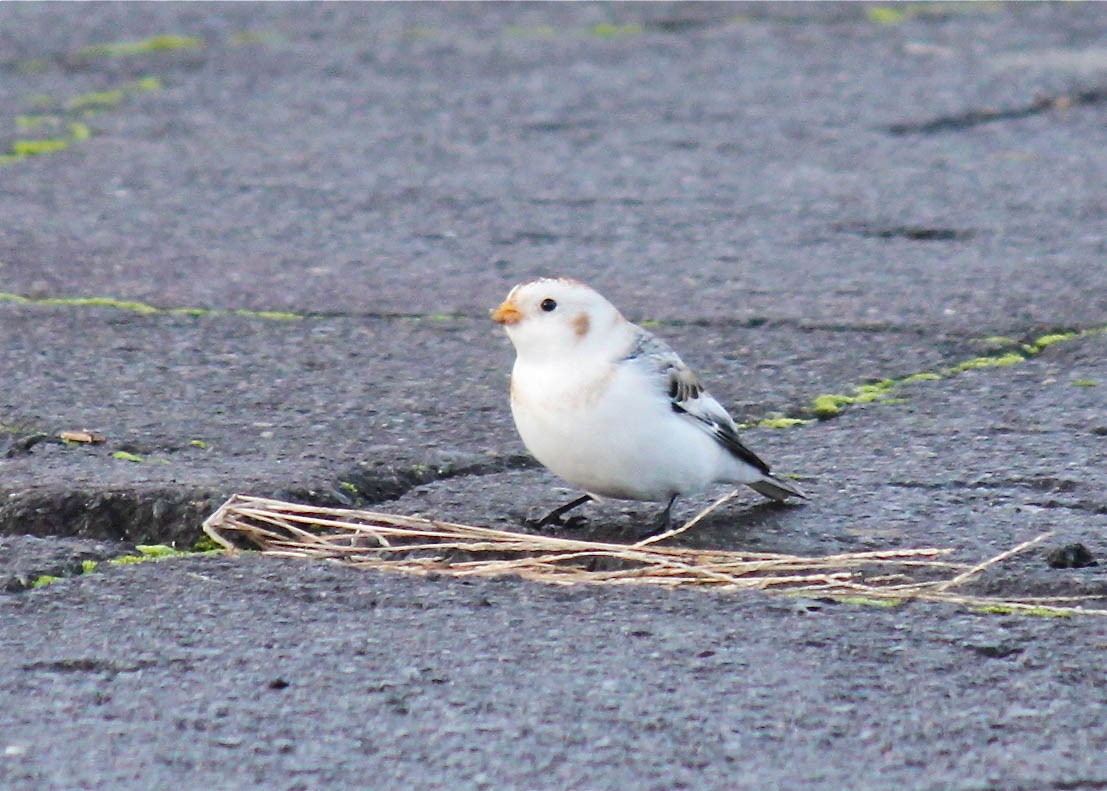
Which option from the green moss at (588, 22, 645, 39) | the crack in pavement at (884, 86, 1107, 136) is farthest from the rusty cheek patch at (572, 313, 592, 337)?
the green moss at (588, 22, 645, 39)

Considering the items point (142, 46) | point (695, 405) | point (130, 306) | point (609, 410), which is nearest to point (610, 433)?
point (609, 410)

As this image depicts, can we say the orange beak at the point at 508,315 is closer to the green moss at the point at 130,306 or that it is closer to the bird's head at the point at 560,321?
the bird's head at the point at 560,321

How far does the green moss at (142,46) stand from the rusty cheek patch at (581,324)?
5.56m

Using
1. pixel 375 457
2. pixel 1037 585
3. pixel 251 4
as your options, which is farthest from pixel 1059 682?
pixel 251 4

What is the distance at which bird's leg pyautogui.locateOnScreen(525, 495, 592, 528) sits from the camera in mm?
3744

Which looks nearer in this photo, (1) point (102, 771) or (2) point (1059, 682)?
(1) point (102, 771)

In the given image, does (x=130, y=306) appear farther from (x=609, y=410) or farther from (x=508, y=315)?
(x=609, y=410)

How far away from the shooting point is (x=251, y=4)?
10.2 meters

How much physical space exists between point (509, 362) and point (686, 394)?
106 cm

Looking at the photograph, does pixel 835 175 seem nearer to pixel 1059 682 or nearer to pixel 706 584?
pixel 706 584

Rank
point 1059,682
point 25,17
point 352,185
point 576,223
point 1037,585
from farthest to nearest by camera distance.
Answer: point 25,17 < point 352,185 < point 576,223 < point 1037,585 < point 1059,682

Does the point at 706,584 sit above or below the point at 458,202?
below

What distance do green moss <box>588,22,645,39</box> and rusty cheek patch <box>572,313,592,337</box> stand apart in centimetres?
578

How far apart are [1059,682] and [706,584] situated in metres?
0.75
